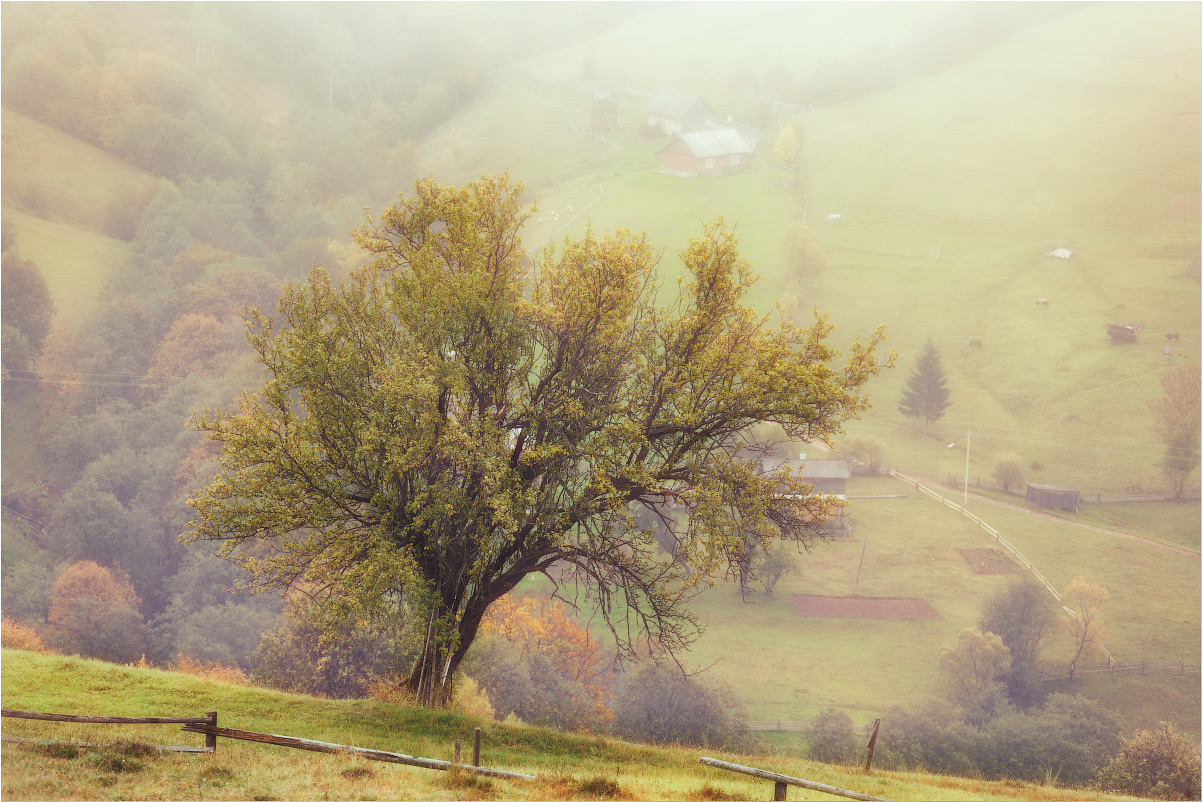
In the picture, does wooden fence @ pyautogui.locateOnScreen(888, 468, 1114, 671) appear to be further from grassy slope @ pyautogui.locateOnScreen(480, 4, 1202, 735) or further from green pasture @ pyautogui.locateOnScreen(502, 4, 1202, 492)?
green pasture @ pyautogui.locateOnScreen(502, 4, 1202, 492)

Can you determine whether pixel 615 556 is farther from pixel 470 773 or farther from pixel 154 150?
pixel 154 150

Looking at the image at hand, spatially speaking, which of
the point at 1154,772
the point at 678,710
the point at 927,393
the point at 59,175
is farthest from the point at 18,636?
the point at 927,393

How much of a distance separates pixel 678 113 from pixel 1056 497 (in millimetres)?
84068

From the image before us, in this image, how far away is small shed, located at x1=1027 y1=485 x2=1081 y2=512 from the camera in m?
68.4

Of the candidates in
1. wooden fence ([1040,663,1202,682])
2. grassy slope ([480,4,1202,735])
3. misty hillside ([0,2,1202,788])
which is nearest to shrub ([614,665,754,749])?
misty hillside ([0,2,1202,788])

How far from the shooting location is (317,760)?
14891 millimetres

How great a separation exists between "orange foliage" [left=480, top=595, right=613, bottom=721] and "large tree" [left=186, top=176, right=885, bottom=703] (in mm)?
34131

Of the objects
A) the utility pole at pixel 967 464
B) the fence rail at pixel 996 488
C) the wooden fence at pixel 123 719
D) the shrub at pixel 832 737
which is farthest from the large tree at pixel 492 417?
the fence rail at pixel 996 488

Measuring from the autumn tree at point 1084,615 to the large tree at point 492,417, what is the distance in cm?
4766

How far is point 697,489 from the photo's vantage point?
18984 millimetres

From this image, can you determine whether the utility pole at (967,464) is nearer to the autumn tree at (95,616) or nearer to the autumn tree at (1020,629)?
the autumn tree at (1020,629)

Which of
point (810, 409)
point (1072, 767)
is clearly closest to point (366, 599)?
point (810, 409)

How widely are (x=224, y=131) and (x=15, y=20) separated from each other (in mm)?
36975

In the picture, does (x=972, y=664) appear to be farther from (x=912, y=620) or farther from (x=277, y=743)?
(x=277, y=743)
